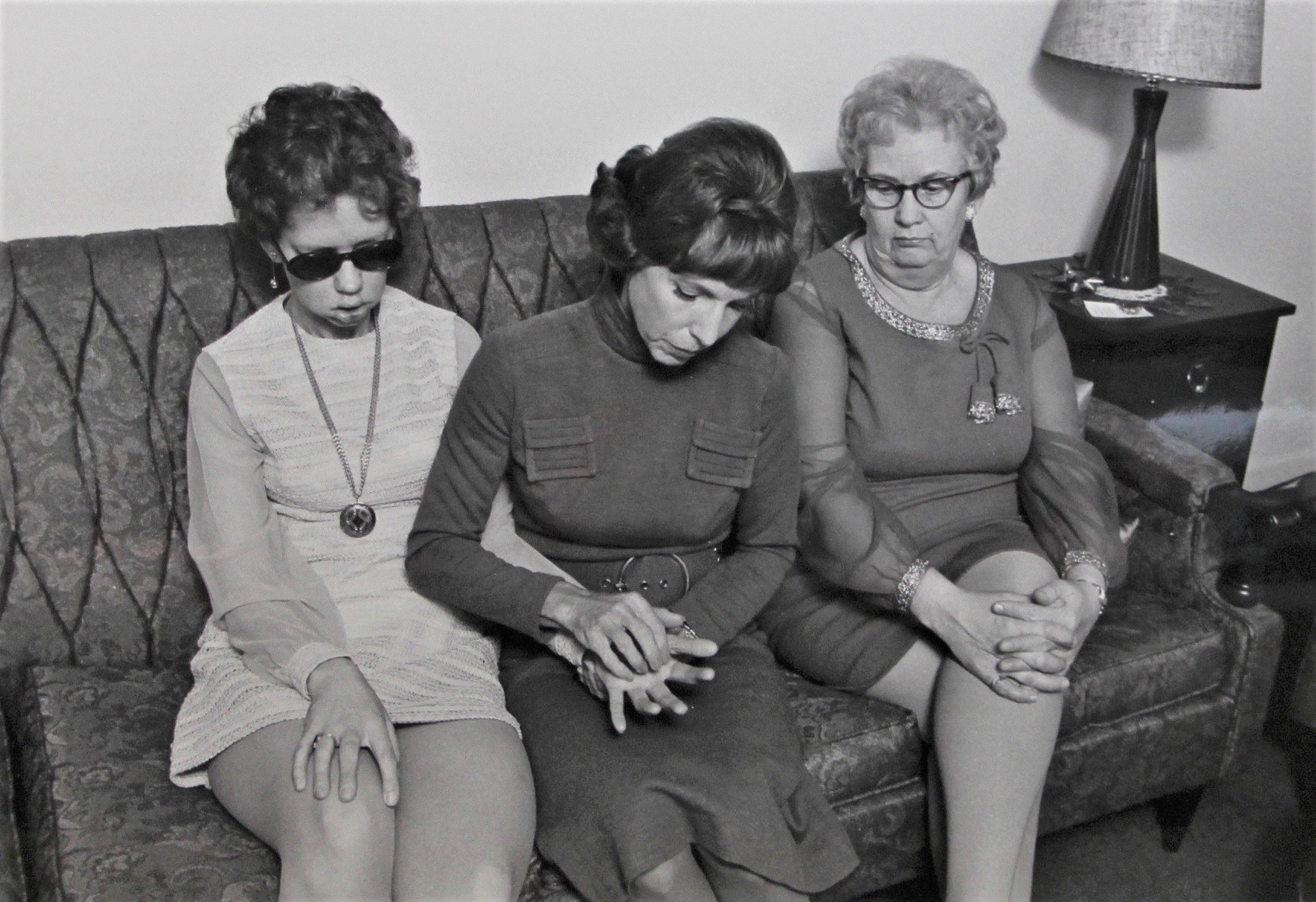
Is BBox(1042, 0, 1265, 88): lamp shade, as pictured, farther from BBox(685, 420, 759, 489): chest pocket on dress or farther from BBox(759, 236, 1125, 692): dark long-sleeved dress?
BBox(685, 420, 759, 489): chest pocket on dress

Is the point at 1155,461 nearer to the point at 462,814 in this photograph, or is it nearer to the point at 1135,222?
the point at 1135,222

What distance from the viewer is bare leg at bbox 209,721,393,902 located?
4.90 ft

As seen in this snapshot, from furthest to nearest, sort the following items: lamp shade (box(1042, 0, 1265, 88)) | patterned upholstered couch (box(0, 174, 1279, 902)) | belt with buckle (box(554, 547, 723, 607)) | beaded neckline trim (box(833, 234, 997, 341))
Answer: lamp shade (box(1042, 0, 1265, 88))
beaded neckline trim (box(833, 234, 997, 341))
belt with buckle (box(554, 547, 723, 607))
patterned upholstered couch (box(0, 174, 1279, 902))

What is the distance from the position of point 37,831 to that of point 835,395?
1306mm

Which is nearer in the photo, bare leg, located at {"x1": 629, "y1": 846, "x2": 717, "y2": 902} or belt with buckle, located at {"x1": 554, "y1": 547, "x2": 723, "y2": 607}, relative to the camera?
bare leg, located at {"x1": 629, "y1": 846, "x2": 717, "y2": 902}

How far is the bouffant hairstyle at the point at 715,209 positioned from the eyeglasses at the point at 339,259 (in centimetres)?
32

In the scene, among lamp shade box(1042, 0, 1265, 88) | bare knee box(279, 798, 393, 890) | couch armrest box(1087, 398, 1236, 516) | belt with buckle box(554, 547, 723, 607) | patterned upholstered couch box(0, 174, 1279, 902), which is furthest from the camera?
lamp shade box(1042, 0, 1265, 88)

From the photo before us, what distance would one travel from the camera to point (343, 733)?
1.59 m

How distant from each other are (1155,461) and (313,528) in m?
1.48

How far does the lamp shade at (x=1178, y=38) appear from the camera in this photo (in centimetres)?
269

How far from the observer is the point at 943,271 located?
2180mm

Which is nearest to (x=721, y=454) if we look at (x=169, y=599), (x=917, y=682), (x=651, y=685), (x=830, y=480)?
(x=830, y=480)

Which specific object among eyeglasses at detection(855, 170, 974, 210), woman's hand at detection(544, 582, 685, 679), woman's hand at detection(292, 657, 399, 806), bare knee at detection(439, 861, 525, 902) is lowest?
bare knee at detection(439, 861, 525, 902)

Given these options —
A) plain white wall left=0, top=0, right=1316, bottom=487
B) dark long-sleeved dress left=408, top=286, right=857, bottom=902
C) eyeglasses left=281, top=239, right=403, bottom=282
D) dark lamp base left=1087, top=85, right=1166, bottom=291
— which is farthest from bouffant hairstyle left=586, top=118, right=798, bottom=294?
dark lamp base left=1087, top=85, right=1166, bottom=291
